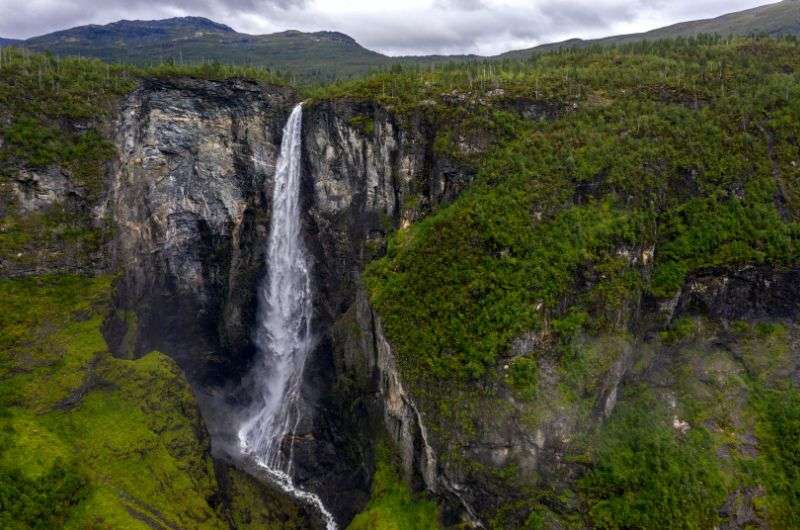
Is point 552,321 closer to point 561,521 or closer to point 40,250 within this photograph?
point 561,521

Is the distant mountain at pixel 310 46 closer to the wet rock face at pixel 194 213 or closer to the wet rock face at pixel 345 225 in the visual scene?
the wet rock face at pixel 194 213

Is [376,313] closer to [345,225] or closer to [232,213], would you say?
[345,225]

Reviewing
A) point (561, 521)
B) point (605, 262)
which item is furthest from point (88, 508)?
point (605, 262)

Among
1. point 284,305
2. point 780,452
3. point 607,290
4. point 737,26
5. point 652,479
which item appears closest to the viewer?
point 652,479

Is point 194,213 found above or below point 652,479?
above

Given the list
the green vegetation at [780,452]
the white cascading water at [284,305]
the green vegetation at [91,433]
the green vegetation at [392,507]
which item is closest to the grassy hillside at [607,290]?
the green vegetation at [780,452]

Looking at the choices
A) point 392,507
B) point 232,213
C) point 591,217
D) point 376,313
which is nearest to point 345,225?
point 232,213
